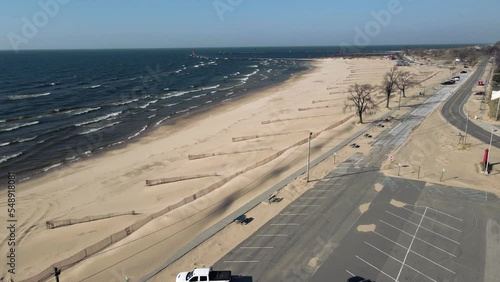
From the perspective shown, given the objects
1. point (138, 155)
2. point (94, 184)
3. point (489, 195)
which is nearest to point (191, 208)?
point (94, 184)

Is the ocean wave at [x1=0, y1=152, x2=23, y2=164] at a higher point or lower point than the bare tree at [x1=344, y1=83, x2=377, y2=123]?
lower

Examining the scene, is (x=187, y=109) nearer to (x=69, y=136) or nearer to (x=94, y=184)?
(x=69, y=136)

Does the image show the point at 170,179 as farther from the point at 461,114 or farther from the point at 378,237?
the point at 461,114

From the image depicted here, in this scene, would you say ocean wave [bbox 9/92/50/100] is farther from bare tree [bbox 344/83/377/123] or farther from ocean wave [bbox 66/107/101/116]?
bare tree [bbox 344/83/377/123]

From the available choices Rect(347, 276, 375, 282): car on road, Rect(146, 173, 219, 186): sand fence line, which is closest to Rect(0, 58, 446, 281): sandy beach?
Rect(146, 173, 219, 186): sand fence line

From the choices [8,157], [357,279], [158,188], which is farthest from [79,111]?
[357,279]

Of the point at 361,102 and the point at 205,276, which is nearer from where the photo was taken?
the point at 205,276
